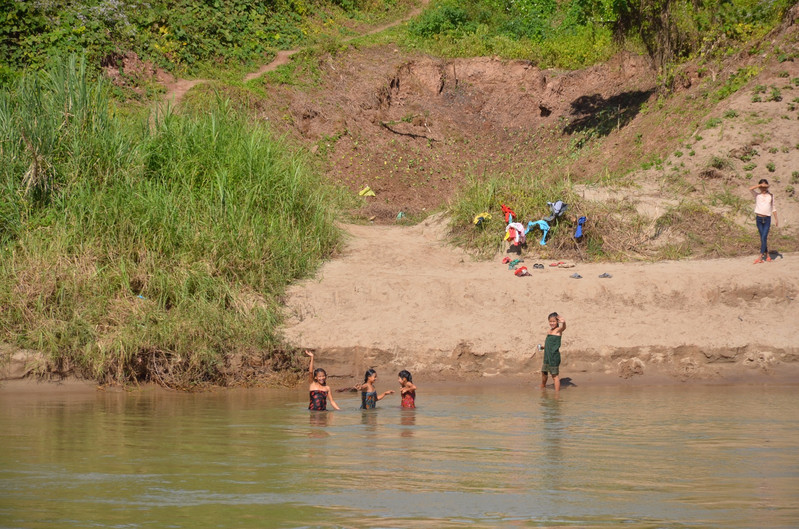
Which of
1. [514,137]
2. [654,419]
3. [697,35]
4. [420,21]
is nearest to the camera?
[654,419]

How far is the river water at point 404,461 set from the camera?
5680mm

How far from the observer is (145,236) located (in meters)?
12.7

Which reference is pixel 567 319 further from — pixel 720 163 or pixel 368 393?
pixel 720 163

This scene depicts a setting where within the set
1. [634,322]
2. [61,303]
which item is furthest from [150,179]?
[634,322]

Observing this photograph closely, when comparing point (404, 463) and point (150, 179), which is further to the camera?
point (150, 179)

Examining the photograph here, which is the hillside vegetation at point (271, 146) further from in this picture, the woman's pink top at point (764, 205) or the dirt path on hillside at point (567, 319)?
the woman's pink top at point (764, 205)

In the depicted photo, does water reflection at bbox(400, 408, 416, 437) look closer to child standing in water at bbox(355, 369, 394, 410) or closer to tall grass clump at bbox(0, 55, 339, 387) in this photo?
child standing in water at bbox(355, 369, 394, 410)

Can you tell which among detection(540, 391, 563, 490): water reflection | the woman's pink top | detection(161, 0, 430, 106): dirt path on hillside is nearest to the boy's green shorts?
detection(540, 391, 563, 490): water reflection

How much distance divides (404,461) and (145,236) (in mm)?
6629

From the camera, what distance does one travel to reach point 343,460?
7.33m

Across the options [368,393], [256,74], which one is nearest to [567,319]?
[368,393]

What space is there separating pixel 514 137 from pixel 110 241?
45.7 feet

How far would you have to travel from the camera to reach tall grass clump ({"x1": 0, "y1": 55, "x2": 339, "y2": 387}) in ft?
37.7

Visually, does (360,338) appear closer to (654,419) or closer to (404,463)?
(654,419)
